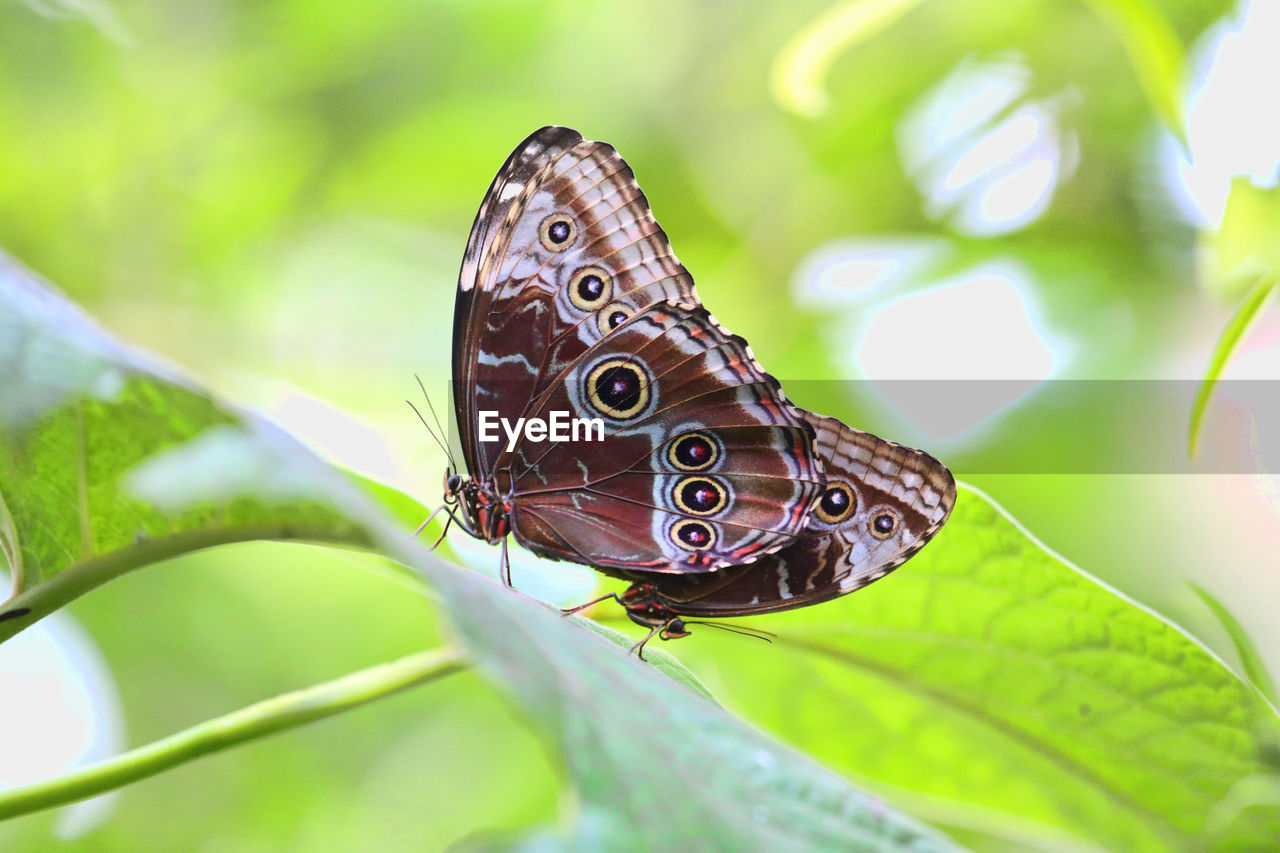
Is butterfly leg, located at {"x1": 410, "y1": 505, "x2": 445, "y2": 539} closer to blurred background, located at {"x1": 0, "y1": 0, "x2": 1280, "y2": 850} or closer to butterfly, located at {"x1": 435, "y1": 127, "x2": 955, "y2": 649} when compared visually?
butterfly, located at {"x1": 435, "y1": 127, "x2": 955, "y2": 649}

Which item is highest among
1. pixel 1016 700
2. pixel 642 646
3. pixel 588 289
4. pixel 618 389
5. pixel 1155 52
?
pixel 1155 52

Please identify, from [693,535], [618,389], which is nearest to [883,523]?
[693,535]

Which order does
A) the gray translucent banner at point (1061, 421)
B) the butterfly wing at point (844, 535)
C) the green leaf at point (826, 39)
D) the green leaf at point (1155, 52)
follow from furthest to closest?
the gray translucent banner at point (1061, 421), the green leaf at point (826, 39), the green leaf at point (1155, 52), the butterfly wing at point (844, 535)

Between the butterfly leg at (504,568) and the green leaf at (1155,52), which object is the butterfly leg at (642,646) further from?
the green leaf at (1155,52)

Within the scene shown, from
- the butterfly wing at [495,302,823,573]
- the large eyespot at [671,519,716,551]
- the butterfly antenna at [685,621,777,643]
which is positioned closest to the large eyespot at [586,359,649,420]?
the butterfly wing at [495,302,823,573]

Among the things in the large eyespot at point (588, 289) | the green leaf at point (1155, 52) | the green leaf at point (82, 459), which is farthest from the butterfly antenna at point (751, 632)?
the green leaf at point (1155, 52)

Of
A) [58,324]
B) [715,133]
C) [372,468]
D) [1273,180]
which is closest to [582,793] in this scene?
[58,324]

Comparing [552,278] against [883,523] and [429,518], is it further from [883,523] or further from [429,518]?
[883,523]
